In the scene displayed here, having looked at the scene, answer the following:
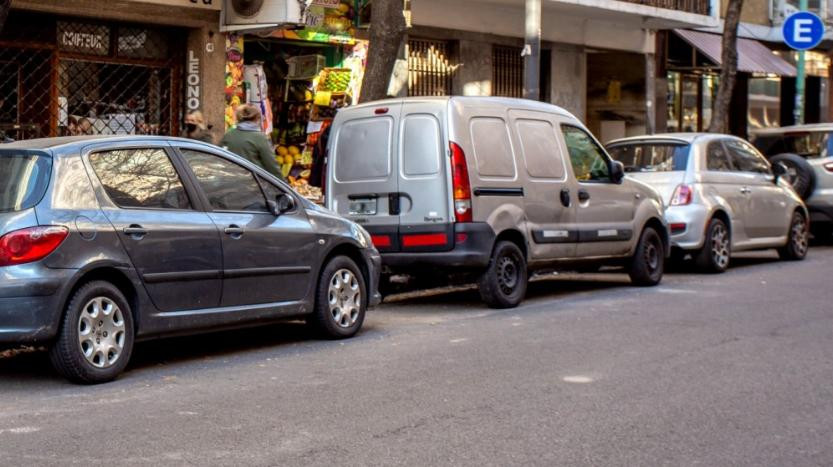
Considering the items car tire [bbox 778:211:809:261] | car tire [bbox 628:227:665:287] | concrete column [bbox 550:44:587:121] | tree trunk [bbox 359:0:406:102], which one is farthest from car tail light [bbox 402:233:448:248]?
concrete column [bbox 550:44:587:121]

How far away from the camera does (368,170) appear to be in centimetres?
1228

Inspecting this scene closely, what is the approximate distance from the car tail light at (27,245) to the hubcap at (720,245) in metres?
9.53

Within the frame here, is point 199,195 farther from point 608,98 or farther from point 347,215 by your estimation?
point 608,98

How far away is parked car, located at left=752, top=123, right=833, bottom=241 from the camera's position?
64.5 feet

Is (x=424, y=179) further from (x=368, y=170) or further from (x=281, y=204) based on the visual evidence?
(x=281, y=204)

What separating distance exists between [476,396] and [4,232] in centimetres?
288

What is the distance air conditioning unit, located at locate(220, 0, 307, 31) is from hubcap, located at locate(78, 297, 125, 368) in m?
9.22

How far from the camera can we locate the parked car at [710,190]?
603 inches

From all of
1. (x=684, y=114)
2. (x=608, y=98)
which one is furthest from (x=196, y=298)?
(x=684, y=114)


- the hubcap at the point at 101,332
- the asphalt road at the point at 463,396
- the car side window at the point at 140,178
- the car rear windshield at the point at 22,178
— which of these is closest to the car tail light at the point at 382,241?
the asphalt road at the point at 463,396

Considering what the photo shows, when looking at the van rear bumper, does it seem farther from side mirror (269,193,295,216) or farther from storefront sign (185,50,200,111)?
storefront sign (185,50,200,111)

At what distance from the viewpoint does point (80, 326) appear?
7902mm

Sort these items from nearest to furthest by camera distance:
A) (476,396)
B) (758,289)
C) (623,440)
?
(623,440), (476,396), (758,289)

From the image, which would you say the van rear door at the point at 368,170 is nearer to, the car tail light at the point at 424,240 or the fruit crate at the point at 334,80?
the car tail light at the point at 424,240
